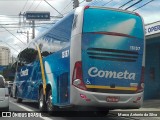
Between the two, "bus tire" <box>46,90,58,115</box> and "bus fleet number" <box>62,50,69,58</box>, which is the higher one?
"bus fleet number" <box>62,50,69,58</box>

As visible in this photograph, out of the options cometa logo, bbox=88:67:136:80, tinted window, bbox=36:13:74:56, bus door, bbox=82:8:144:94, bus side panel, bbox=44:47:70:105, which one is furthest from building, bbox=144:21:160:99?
cometa logo, bbox=88:67:136:80

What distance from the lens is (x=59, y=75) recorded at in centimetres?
1259

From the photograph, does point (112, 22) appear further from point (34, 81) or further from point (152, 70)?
point (152, 70)

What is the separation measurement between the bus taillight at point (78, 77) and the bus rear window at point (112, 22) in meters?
1.12

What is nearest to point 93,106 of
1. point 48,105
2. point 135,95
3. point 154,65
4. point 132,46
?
point 135,95

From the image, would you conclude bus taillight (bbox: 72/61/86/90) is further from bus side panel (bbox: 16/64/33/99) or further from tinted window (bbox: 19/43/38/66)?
bus side panel (bbox: 16/64/33/99)

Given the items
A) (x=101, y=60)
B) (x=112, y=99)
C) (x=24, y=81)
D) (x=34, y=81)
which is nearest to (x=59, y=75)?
(x=101, y=60)

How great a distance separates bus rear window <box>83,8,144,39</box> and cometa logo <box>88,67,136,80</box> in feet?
4.21

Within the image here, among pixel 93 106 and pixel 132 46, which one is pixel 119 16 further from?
pixel 93 106

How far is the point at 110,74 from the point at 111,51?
2.47 feet

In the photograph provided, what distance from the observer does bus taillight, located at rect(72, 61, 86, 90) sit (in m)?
11.0

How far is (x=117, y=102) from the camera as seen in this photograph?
11219 mm

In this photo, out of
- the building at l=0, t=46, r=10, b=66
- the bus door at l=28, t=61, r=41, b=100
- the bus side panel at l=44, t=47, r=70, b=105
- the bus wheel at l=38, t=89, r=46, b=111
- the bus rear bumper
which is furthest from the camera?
the building at l=0, t=46, r=10, b=66

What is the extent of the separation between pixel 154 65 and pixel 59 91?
13086mm
